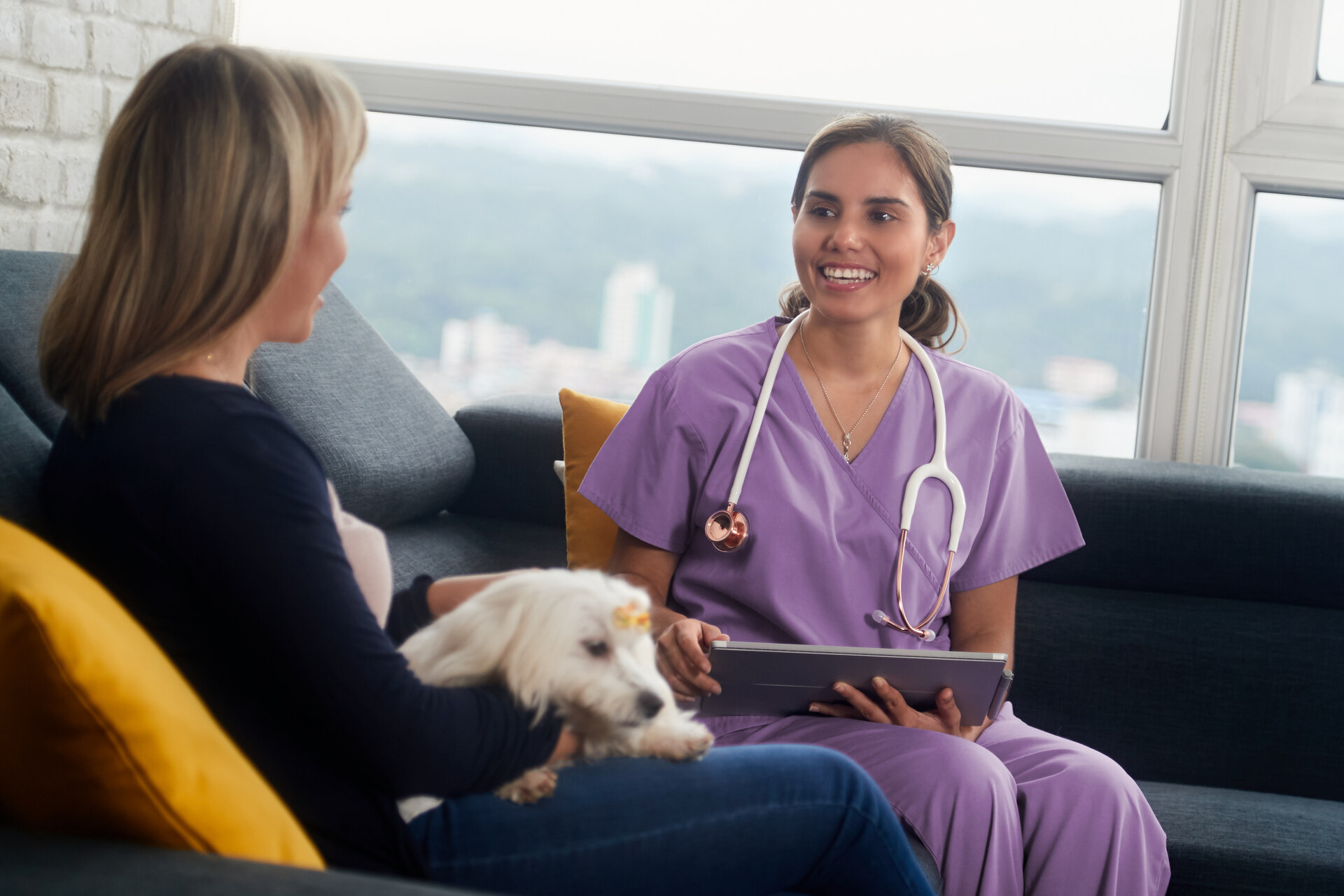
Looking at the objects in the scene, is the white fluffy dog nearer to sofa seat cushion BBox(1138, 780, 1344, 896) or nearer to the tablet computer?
the tablet computer

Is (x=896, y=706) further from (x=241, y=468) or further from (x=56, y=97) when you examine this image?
(x=56, y=97)

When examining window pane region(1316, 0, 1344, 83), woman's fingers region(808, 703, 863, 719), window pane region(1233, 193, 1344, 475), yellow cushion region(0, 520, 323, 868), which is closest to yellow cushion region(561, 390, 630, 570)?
woman's fingers region(808, 703, 863, 719)

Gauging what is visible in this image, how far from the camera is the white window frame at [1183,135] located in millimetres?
2205

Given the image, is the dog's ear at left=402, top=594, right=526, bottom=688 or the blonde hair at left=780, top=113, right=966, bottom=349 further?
the blonde hair at left=780, top=113, right=966, bottom=349

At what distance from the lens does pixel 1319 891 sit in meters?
1.39

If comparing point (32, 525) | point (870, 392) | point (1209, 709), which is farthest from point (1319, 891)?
point (32, 525)

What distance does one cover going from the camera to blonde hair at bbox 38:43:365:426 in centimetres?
66

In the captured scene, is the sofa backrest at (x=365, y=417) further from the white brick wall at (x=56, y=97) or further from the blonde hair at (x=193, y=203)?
the white brick wall at (x=56, y=97)

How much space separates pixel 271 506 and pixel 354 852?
250 millimetres

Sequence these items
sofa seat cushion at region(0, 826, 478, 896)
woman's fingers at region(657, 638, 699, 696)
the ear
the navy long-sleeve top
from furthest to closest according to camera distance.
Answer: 1. the ear
2. woman's fingers at region(657, 638, 699, 696)
3. the navy long-sleeve top
4. sofa seat cushion at region(0, 826, 478, 896)

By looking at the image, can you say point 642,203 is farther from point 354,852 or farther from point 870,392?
point 354,852

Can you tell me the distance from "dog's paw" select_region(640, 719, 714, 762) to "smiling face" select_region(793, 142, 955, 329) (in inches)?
34.2

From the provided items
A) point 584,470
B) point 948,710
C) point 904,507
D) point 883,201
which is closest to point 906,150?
point 883,201

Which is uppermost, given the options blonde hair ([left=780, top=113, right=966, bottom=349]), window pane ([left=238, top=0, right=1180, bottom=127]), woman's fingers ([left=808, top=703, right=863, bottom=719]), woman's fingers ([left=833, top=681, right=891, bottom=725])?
window pane ([left=238, top=0, right=1180, bottom=127])
